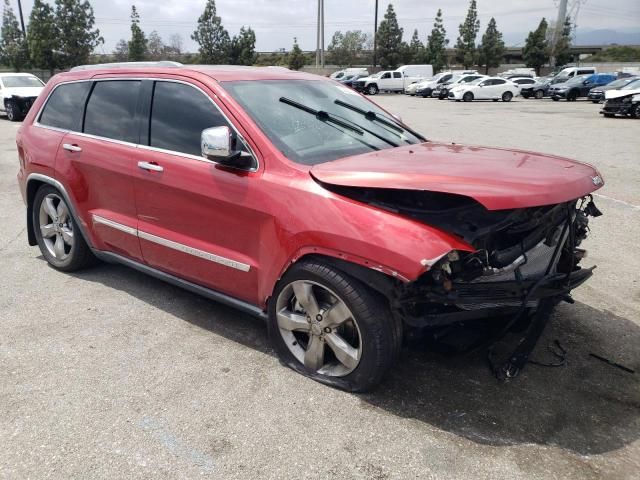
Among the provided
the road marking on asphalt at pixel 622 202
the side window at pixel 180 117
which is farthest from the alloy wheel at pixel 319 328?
the road marking on asphalt at pixel 622 202

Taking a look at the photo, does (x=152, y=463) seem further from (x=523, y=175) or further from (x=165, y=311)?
(x=523, y=175)

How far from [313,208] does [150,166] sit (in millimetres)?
1427

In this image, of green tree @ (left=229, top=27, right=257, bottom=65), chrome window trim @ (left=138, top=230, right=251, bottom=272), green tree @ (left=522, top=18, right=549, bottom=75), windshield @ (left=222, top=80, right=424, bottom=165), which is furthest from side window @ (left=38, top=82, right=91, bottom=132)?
green tree @ (left=522, top=18, right=549, bottom=75)

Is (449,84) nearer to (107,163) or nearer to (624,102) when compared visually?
(624,102)

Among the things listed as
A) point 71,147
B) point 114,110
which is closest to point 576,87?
point 114,110

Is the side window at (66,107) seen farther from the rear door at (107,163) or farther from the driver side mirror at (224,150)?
the driver side mirror at (224,150)

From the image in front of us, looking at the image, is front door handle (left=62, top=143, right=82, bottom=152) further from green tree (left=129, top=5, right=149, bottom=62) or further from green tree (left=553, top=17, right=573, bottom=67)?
green tree (left=553, top=17, right=573, bottom=67)

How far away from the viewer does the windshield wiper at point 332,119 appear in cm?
368

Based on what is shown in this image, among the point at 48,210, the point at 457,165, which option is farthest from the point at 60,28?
the point at 457,165

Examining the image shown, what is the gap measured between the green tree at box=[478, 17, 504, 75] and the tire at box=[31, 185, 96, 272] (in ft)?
240

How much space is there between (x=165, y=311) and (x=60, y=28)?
47.4m

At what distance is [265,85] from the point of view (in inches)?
149

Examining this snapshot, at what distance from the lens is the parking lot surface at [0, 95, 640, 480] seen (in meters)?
2.55

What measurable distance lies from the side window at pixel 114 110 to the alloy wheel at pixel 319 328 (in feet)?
5.88
